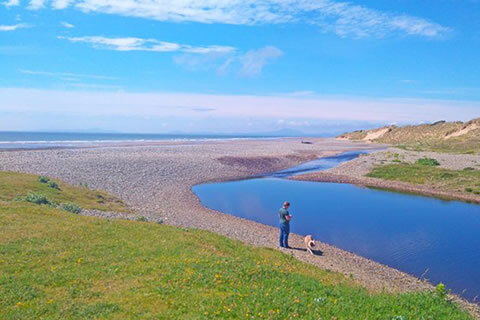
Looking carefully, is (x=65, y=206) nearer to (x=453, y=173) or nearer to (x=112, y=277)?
(x=112, y=277)

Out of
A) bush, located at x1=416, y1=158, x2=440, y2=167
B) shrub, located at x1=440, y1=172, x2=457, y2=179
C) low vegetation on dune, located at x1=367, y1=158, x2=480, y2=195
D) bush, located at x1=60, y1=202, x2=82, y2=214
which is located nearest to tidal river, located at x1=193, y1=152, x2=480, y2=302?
low vegetation on dune, located at x1=367, y1=158, x2=480, y2=195

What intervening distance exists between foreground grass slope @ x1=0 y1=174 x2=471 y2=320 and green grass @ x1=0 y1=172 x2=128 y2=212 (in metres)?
9.79

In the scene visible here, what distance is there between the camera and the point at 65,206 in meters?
24.7

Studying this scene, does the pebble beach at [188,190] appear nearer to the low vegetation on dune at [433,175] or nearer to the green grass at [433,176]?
the green grass at [433,176]

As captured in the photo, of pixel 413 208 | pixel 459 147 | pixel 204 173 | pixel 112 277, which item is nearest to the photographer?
pixel 112 277

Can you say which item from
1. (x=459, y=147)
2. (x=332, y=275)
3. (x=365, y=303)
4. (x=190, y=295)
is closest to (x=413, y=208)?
(x=332, y=275)

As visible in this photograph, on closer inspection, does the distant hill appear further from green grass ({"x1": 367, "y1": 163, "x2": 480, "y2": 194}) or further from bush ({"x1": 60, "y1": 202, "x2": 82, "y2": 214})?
bush ({"x1": 60, "y1": 202, "x2": 82, "y2": 214})

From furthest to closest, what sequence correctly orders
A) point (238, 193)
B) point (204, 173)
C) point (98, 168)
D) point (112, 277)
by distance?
1. point (204, 173)
2. point (98, 168)
3. point (238, 193)
4. point (112, 277)

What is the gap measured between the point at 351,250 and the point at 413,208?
1747cm

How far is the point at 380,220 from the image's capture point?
33.2 meters

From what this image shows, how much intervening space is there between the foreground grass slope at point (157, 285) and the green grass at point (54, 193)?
979cm

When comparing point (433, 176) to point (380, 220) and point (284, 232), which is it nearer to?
point (380, 220)

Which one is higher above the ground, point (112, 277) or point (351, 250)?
point (112, 277)

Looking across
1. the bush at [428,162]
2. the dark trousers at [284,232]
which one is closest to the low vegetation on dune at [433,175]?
the bush at [428,162]
